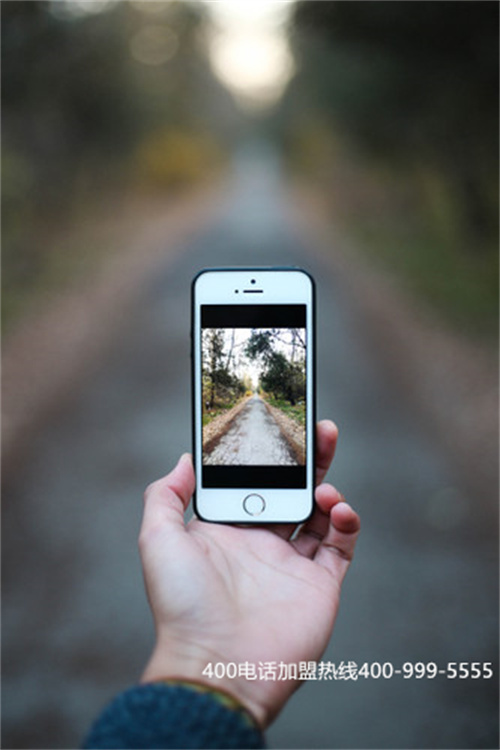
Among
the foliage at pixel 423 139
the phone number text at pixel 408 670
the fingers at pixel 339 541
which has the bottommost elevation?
the phone number text at pixel 408 670

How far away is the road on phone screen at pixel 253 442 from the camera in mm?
2385

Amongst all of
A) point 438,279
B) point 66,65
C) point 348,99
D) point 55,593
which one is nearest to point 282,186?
point 348,99

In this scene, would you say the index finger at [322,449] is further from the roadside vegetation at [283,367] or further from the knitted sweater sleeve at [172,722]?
the knitted sweater sleeve at [172,722]

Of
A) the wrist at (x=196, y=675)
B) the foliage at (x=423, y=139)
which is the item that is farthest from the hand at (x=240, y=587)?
the foliage at (x=423, y=139)

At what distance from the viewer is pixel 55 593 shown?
4.01 meters

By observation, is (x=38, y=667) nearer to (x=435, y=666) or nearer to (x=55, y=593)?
(x=55, y=593)

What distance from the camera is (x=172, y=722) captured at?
150 centimetres

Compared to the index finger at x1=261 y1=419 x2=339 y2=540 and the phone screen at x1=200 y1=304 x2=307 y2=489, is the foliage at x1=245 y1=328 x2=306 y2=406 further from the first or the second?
the index finger at x1=261 y1=419 x2=339 y2=540

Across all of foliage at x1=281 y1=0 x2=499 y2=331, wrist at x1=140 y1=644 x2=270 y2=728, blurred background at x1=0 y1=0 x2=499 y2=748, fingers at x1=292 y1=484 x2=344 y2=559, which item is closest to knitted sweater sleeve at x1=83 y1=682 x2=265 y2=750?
wrist at x1=140 y1=644 x2=270 y2=728

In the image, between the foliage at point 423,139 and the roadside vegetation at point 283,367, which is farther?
the foliage at point 423,139

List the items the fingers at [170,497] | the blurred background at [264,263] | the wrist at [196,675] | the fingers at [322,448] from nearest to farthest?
the wrist at [196,675], the fingers at [170,497], the fingers at [322,448], the blurred background at [264,263]

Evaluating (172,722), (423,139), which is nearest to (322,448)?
(172,722)

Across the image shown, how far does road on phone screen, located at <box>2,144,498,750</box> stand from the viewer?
3232mm

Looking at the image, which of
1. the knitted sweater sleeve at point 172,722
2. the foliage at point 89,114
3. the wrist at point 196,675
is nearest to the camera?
the knitted sweater sleeve at point 172,722
